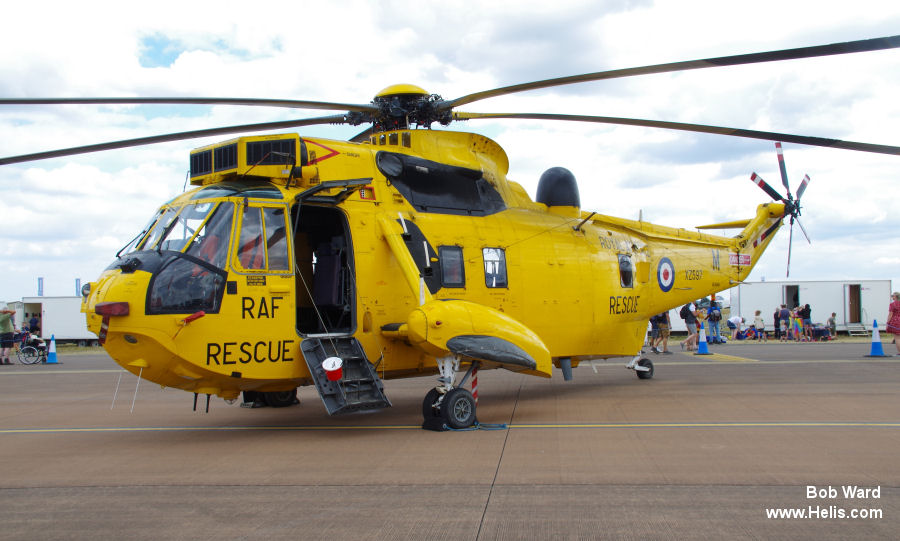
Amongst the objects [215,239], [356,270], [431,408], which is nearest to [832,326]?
[431,408]

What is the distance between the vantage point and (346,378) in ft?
30.3

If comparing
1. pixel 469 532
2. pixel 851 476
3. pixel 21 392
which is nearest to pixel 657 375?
pixel 851 476

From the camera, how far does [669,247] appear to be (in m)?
15.5

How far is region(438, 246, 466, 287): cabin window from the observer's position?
10.8 metres

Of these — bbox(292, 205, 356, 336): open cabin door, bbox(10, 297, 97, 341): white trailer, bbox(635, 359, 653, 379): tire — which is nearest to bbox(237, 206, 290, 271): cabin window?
bbox(292, 205, 356, 336): open cabin door

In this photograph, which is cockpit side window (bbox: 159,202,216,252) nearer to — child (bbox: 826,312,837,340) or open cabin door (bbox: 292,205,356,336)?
open cabin door (bbox: 292,205,356,336)

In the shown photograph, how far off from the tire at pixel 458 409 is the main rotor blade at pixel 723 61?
416cm

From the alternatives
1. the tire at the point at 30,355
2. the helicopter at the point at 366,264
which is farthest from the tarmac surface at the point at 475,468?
the tire at the point at 30,355

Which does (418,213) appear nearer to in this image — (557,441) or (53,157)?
(557,441)

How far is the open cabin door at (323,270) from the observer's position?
10523 mm

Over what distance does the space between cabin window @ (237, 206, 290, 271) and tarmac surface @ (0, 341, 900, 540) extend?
2.21 metres

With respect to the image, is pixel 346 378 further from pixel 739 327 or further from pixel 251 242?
pixel 739 327

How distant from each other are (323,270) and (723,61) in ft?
20.3

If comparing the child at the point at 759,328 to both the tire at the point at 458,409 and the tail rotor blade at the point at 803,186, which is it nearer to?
the tail rotor blade at the point at 803,186
